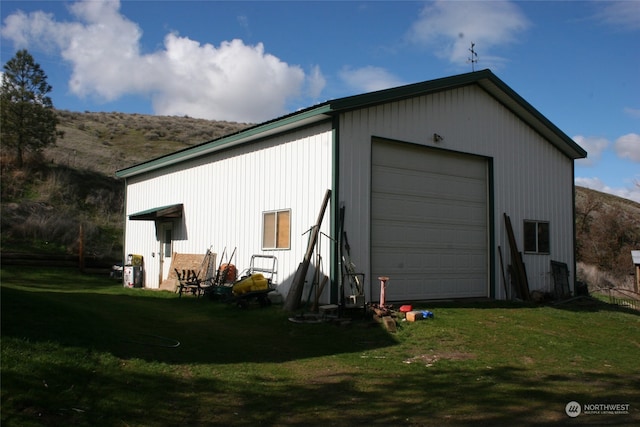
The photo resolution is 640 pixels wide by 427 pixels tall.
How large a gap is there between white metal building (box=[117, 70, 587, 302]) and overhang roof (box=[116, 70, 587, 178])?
4 centimetres

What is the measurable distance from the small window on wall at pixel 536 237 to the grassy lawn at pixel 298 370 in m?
4.79

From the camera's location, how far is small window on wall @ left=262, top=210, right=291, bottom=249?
44.0 ft

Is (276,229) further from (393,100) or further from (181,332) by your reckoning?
(181,332)

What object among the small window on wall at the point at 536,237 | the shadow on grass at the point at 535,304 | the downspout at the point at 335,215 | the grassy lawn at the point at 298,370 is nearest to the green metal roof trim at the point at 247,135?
the downspout at the point at 335,215

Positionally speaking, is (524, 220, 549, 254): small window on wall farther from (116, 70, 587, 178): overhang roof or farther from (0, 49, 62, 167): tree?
(0, 49, 62, 167): tree

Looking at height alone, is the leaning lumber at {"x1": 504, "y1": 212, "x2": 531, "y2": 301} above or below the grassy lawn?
above

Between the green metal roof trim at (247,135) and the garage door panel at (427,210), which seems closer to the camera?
the green metal roof trim at (247,135)

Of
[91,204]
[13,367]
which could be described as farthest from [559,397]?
[91,204]

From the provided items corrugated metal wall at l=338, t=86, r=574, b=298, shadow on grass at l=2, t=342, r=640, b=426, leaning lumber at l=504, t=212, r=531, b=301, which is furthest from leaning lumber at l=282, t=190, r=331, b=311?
leaning lumber at l=504, t=212, r=531, b=301

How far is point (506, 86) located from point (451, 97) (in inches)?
75.6

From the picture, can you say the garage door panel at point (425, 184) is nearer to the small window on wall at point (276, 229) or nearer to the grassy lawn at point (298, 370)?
the small window on wall at point (276, 229)

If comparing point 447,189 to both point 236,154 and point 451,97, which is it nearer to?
point 451,97

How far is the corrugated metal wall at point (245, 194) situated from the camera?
41.9ft

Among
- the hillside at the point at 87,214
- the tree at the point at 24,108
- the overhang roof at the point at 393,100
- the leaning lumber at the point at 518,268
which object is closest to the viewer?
the overhang roof at the point at 393,100
